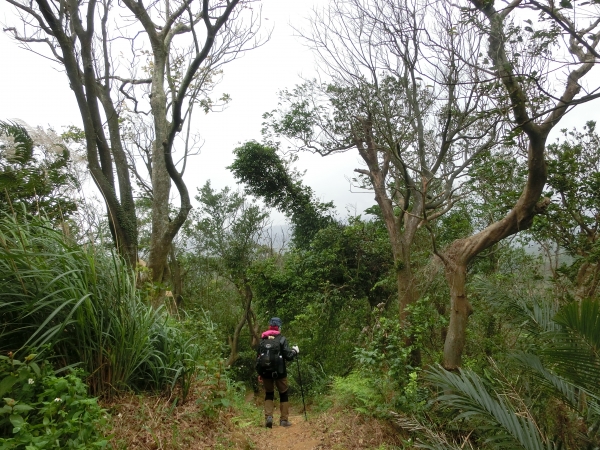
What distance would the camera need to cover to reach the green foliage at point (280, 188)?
678 inches

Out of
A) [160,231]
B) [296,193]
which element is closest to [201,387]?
[160,231]

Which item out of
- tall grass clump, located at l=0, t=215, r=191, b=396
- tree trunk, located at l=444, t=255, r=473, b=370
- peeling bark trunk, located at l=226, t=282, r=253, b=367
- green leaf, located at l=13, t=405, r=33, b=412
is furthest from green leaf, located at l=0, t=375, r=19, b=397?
peeling bark trunk, located at l=226, t=282, r=253, b=367

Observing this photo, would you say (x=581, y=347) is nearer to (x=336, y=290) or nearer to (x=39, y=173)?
(x=39, y=173)

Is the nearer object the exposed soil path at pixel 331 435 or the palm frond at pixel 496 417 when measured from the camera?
the palm frond at pixel 496 417

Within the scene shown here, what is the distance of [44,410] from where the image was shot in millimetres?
2916

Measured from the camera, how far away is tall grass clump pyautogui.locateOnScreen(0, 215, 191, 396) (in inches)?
141

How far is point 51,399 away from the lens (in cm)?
311

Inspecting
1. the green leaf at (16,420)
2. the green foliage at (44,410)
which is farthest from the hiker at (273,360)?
the green leaf at (16,420)

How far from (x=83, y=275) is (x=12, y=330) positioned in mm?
687

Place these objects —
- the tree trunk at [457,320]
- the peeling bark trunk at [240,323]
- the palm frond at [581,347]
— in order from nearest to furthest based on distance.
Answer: the palm frond at [581,347]
the tree trunk at [457,320]
the peeling bark trunk at [240,323]

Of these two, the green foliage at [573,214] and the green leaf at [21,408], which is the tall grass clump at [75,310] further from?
the green foliage at [573,214]

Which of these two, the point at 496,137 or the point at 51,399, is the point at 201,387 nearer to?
the point at 51,399

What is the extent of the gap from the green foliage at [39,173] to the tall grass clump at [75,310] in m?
0.45

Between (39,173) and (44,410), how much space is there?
9.30 ft
